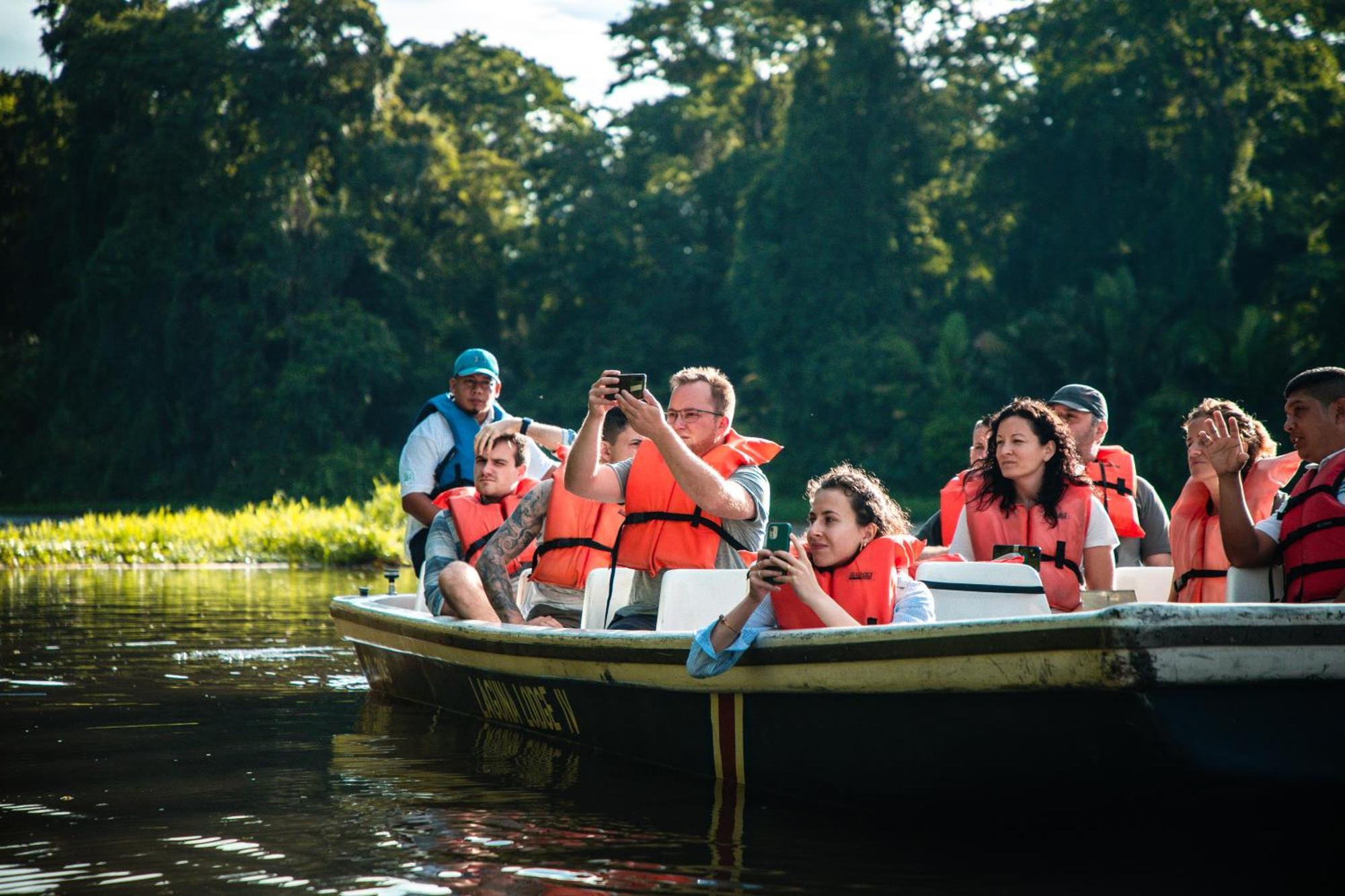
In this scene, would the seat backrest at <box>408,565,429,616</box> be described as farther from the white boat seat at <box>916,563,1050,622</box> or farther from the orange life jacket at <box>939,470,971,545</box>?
the white boat seat at <box>916,563,1050,622</box>

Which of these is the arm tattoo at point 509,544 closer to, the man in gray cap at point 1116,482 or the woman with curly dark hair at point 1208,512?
the man in gray cap at point 1116,482

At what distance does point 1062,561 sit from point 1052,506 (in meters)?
0.18

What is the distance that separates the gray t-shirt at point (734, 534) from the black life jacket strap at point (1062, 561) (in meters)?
0.91

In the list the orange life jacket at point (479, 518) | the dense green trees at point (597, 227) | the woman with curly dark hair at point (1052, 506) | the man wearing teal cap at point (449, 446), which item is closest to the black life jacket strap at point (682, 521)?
the woman with curly dark hair at point (1052, 506)

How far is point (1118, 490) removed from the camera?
6.30 metres

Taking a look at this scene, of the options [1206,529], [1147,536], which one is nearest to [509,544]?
[1206,529]

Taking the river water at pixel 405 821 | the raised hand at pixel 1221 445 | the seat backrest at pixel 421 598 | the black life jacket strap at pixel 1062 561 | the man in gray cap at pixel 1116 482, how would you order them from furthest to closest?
1. the seat backrest at pixel 421 598
2. the man in gray cap at pixel 1116 482
3. the black life jacket strap at pixel 1062 561
4. the raised hand at pixel 1221 445
5. the river water at pixel 405 821

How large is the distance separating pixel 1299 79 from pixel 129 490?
22994 millimetres

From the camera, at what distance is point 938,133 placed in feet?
103

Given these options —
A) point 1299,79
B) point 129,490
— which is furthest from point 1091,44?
point 129,490

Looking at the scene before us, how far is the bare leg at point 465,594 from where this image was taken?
632 centimetres

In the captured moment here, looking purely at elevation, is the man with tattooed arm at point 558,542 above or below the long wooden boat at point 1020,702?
above

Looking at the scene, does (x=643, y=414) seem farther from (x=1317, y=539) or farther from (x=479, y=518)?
(x=479, y=518)

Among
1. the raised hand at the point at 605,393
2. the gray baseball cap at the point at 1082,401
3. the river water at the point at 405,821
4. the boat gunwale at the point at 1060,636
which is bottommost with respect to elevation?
Result: the river water at the point at 405,821
